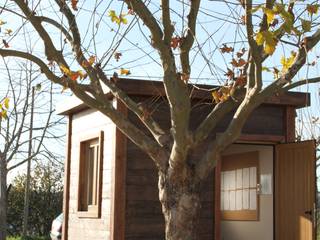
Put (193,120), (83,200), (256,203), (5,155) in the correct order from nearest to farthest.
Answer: (193,120) → (83,200) → (256,203) → (5,155)

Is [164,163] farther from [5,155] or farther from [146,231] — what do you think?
[5,155]

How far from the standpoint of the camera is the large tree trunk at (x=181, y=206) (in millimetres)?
6266

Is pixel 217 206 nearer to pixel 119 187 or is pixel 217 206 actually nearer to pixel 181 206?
pixel 119 187

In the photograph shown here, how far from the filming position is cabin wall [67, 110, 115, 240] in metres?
10.3

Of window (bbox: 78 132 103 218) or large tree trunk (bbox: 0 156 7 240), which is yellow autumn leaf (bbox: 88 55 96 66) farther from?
large tree trunk (bbox: 0 156 7 240)

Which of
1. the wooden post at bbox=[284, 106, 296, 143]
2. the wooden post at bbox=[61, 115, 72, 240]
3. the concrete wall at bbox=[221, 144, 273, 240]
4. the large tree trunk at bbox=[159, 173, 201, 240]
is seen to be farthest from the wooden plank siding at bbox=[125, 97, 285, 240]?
the large tree trunk at bbox=[159, 173, 201, 240]

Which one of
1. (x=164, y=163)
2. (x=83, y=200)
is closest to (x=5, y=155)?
(x=83, y=200)

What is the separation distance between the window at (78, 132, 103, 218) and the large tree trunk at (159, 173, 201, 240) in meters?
4.72

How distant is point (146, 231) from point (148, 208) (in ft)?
1.13

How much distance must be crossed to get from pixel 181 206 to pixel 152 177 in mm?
4040

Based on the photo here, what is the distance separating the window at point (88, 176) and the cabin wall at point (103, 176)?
12cm

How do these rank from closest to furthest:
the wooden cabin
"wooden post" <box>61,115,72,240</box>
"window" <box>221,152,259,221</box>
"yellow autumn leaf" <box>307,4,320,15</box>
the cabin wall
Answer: "yellow autumn leaf" <box>307,4,320,15</box> → the wooden cabin → the cabin wall → "wooden post" <box>61,115,72,240</box> → "window" <box>221,152,259,221</box>

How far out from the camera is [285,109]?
1121 centimetres

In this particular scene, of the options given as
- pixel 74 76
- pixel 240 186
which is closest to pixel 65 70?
pixel 74 76
